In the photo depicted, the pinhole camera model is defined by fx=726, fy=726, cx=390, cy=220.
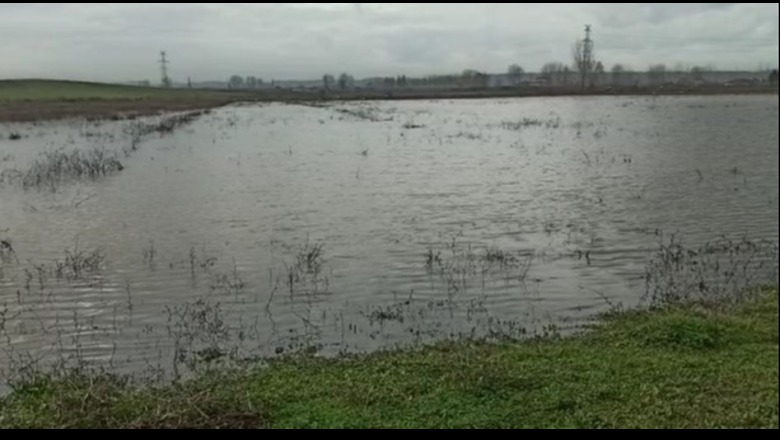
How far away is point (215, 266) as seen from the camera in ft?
45.8

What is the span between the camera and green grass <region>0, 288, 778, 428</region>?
5863 millimetres

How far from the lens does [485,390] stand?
21.9 ft

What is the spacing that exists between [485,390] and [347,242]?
31.6ft

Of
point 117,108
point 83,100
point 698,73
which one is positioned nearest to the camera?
point 698,73

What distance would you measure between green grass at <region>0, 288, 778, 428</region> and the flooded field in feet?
3.55

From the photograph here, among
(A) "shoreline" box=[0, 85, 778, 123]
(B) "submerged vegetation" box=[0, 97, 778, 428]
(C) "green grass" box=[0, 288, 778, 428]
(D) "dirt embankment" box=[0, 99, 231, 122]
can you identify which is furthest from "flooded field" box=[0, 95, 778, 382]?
(D) "dirt embankment" box=[0, 99, 231, 122]

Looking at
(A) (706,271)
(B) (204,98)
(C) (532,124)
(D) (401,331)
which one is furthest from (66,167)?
(B) (204,98)

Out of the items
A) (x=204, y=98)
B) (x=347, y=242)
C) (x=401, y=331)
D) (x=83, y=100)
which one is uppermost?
(x=204, y=98)

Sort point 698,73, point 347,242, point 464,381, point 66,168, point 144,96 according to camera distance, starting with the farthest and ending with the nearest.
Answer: point 66,168 < point 144,96 < point 347,242 < point 464,381 < point 698,73

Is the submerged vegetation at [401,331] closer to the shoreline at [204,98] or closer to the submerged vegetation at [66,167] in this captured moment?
the shoreline at [204,98]

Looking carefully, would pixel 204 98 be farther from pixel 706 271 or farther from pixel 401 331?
pixel 401 331

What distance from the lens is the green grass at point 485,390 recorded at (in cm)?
586

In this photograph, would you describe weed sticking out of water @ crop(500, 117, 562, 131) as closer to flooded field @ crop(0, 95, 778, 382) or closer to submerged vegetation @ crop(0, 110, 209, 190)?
flooded field @ crop(0, 95, 778, 382)

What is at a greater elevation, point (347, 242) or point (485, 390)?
point (485, 390)
